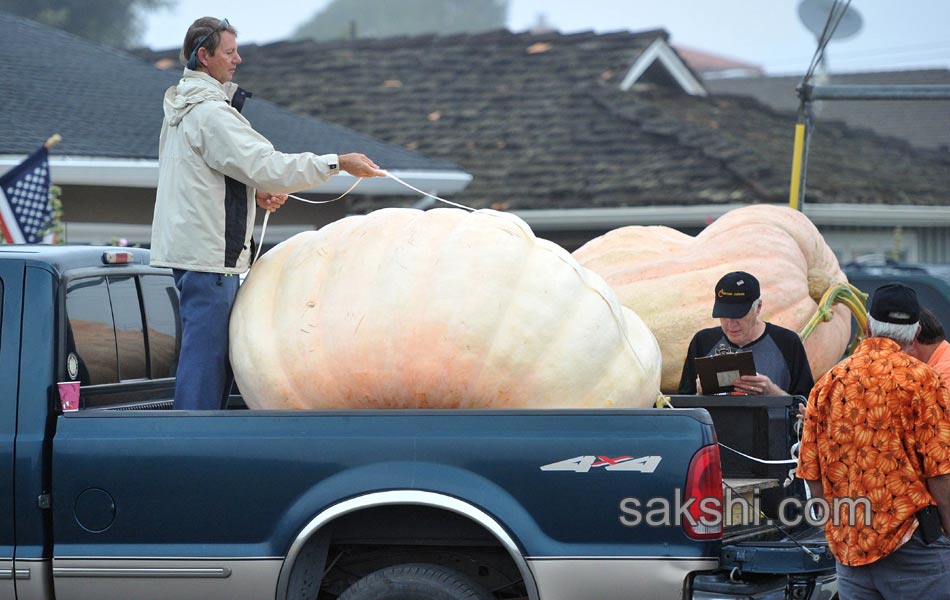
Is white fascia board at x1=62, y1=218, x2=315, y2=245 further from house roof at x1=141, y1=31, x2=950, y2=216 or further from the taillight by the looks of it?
the taillight

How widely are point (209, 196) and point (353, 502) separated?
1.50 m

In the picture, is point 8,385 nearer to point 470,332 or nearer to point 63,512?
point 63,512

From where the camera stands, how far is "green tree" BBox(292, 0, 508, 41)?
98.2 meters

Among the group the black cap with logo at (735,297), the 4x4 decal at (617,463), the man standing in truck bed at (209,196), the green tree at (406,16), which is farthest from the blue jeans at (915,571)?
the green tree at (406,16)

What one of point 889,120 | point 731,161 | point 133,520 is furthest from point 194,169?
point 889,120

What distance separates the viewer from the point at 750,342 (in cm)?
621

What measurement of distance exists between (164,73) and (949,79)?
838 inches

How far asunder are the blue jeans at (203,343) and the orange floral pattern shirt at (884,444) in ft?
7.54

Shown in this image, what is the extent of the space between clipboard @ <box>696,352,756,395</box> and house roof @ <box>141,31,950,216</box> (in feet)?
29.0

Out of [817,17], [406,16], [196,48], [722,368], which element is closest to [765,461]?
[722,368]

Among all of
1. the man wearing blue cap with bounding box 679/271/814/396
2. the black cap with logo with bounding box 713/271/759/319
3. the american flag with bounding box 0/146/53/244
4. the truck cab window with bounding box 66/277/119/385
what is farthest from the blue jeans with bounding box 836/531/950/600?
the american flag with bounding box 0/146/53/244

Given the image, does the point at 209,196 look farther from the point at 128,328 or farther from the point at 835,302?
the point at 835,302

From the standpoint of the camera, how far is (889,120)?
3456 cm

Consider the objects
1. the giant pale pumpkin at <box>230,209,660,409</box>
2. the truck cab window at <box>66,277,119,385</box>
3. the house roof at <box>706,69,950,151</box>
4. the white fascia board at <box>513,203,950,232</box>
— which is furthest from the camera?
the house roof at <box>706,69,950,151</box>
